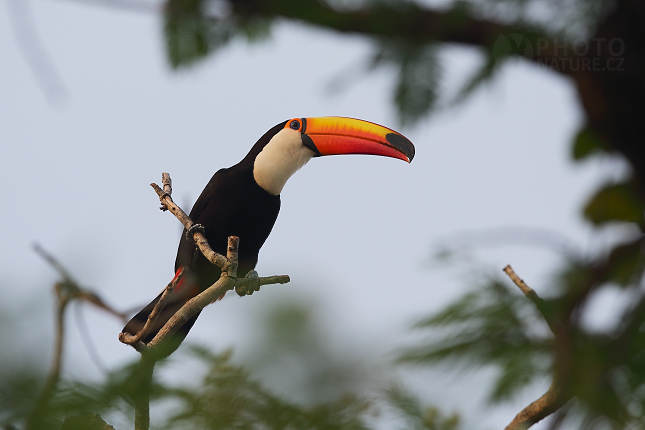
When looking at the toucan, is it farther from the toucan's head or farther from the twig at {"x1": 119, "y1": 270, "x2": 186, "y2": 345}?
the twig at {"x1": 119, "y1": 270, "x2": 186, "y2": 345}

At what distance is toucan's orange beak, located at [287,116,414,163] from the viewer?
576 centimetres

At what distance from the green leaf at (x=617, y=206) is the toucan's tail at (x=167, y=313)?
3051 millimetres

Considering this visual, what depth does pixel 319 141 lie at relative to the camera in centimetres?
589

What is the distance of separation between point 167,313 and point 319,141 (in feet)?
7.99

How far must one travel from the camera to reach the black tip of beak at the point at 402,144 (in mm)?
5418

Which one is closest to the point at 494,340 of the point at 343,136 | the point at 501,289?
the point at 501,289

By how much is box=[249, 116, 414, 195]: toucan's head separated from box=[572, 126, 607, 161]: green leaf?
4.13m

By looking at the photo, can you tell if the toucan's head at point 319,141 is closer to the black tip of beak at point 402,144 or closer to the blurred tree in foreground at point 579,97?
the black tip of beak at point 402,144

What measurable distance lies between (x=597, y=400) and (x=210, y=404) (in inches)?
24.2

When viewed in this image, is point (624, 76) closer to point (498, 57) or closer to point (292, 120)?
point (498, 57)

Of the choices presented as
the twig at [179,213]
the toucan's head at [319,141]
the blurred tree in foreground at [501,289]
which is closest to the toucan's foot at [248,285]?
the twig at [179,213]

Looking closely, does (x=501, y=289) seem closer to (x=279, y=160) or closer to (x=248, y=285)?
(x=248, y=285)

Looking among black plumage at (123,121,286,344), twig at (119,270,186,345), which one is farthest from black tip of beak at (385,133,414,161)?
twig at (119,270,186,345)

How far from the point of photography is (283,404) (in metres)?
0.94
